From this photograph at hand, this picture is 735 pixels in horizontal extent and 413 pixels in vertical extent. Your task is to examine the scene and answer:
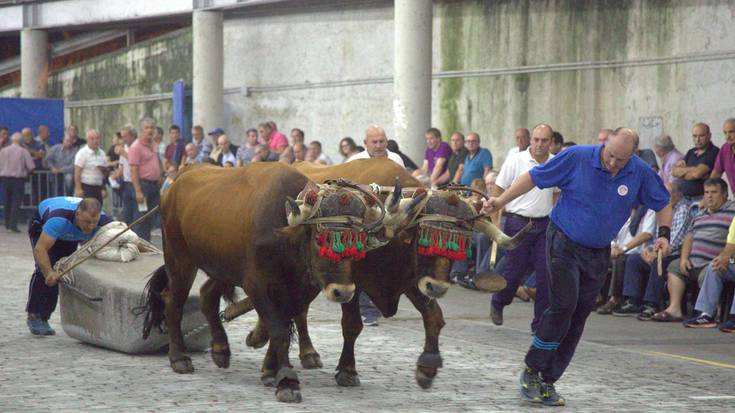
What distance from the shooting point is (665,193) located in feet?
31.3

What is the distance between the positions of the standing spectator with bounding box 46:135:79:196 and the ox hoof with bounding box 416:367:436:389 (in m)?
18.1

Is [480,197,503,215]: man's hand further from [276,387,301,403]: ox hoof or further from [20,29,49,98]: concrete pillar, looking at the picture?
[20,29,49,98]: concrete pillar

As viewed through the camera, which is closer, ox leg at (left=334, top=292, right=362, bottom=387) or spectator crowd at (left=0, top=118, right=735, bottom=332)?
ox leg at (left=334, top=292, right=362, bottom=387)

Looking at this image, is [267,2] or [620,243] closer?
[620,243]

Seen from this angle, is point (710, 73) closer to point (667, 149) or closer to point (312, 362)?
point (667, 149)

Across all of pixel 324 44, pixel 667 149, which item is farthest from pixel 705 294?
pixel 324 44

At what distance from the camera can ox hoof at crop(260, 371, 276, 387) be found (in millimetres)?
9609

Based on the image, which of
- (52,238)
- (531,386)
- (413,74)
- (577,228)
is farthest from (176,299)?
(413,74)

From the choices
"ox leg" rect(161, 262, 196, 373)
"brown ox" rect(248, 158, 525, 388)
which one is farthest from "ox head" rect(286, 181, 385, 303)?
"ox leg" rect(161, 262, 196, 373)

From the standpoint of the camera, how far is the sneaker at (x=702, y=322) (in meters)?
14.0

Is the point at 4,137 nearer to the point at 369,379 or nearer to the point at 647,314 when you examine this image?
the point at 647,314

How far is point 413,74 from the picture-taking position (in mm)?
21703

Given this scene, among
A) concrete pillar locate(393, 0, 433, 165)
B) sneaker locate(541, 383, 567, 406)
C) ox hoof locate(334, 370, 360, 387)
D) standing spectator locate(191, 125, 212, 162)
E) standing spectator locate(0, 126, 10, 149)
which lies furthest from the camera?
standing spectator locate(0, 126, 10, 149)

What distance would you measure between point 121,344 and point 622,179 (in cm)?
419
